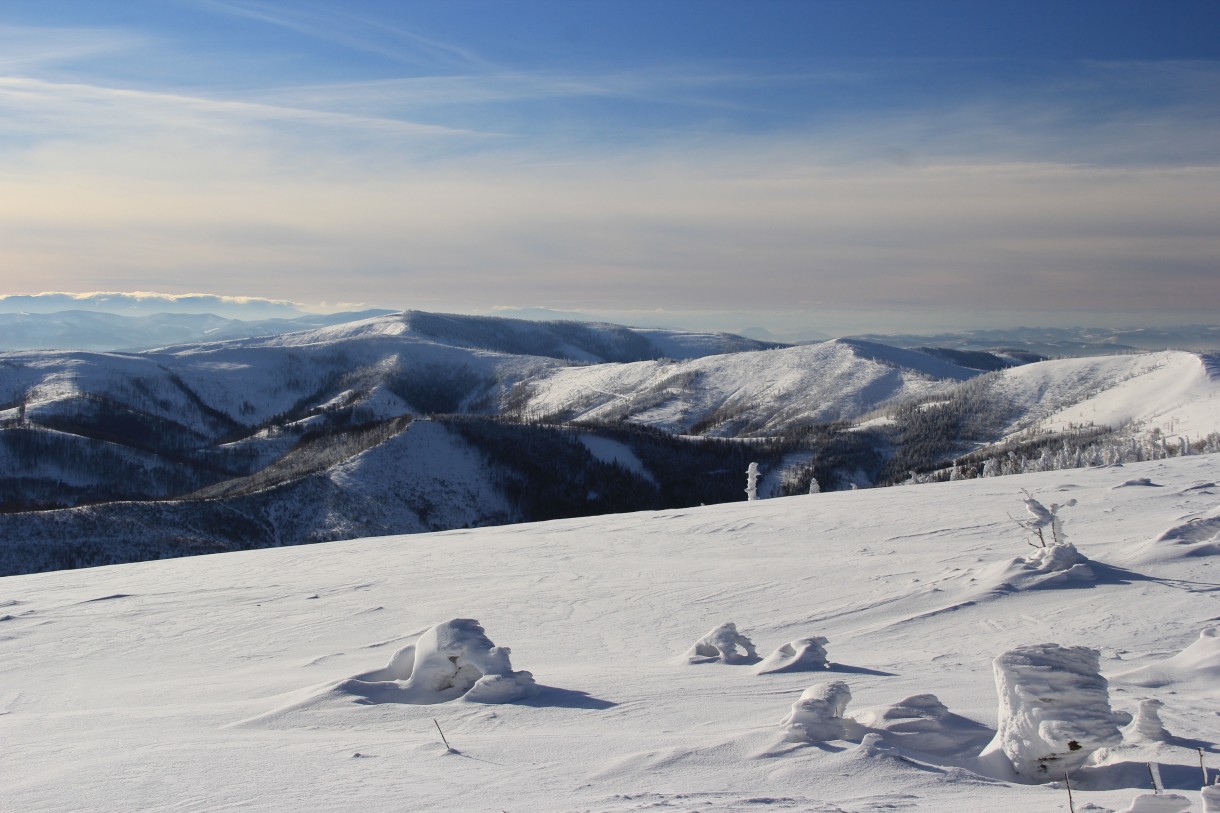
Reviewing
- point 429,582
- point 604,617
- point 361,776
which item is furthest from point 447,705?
point 429,582

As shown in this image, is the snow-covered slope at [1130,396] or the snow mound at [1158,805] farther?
the snow-covered slope at [1130,396]

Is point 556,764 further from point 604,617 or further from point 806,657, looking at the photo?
point 604,617

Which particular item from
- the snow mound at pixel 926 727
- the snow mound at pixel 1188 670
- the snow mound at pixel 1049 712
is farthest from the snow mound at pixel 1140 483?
the snow mound at pixel 1049 712

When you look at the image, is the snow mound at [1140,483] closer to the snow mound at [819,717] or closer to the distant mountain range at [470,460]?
the snow mound at [819,717]

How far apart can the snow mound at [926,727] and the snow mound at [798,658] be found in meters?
3.35

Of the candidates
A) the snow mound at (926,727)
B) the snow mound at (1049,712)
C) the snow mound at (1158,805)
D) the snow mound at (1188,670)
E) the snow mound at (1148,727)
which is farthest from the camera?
the snow mound at (1188,670)

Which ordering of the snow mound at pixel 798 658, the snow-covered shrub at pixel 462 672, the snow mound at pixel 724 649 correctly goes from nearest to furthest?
the snow-covered shrub at pixel 462 672 → the snow mound at pixel 798 658 → the snow mound at pixel 724 649

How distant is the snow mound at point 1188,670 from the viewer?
1061 cm

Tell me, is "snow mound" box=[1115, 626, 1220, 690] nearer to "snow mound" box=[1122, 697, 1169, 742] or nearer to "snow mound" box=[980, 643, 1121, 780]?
"snow mound" box=[1122, 697, 1169, 742]

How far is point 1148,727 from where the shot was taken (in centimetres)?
820

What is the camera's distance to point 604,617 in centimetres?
1783

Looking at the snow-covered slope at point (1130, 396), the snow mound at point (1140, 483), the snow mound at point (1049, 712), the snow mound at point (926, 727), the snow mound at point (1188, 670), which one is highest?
the snow mound at point (1049, 712)

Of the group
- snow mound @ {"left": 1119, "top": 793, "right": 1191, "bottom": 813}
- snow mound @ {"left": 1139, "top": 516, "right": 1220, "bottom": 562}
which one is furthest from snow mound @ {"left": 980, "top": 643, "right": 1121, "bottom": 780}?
snow mound @ {"left": 1139, "top": 516, "right": 1220, "bottom": 562}

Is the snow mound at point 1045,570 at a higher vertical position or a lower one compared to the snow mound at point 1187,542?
lower
